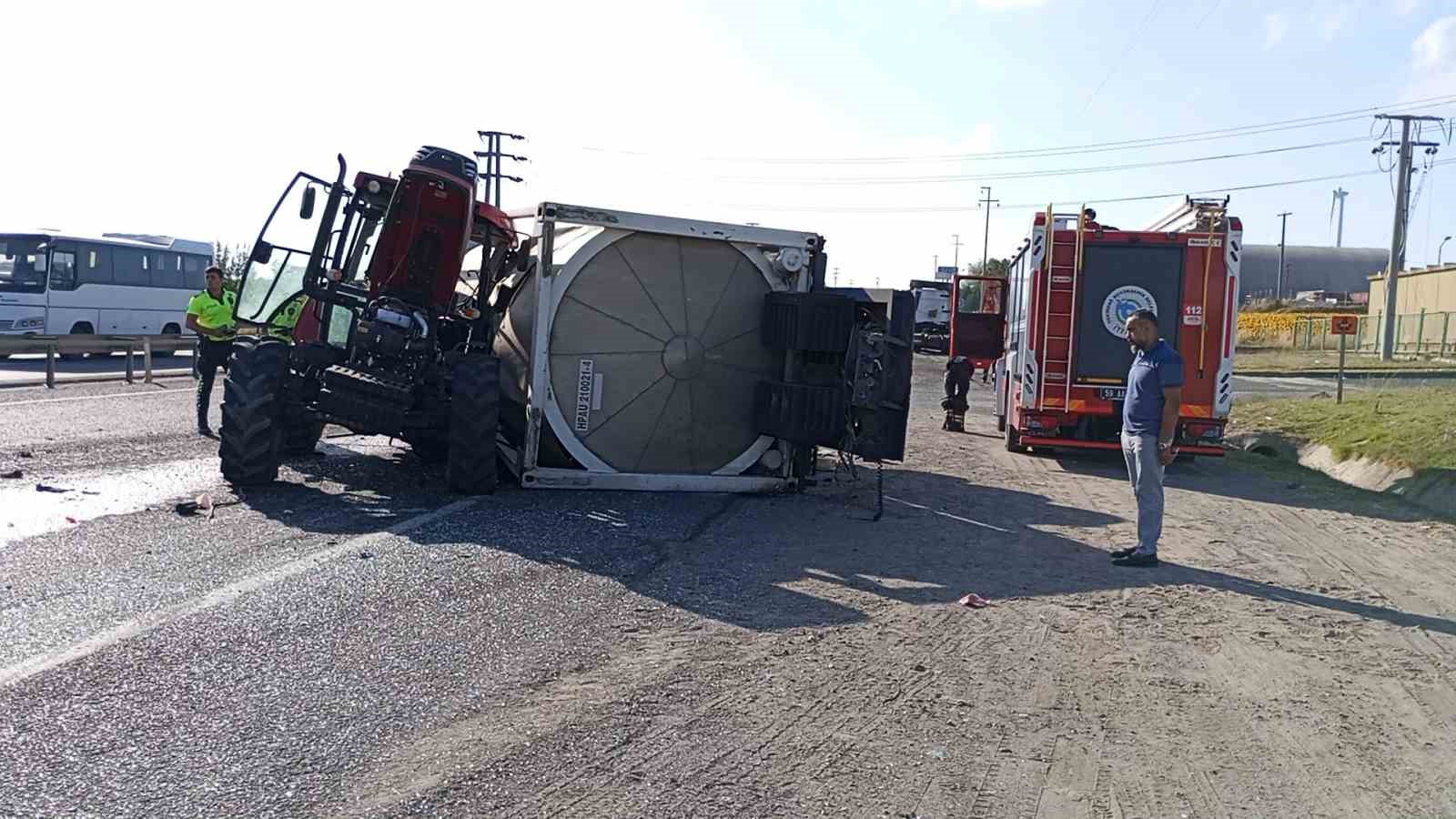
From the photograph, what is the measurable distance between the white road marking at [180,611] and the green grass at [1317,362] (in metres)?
31.6

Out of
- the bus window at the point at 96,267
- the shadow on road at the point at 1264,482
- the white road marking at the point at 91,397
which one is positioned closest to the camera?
the shadow on road at the point at 1264,482

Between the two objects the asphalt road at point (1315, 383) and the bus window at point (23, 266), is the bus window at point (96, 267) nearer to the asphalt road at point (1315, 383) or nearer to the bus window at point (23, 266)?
the bus window at point (23, 266)

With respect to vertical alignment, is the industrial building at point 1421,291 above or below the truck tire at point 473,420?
above

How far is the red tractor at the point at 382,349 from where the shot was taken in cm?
1002

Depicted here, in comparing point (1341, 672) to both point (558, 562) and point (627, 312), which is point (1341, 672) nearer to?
point (558, 562)

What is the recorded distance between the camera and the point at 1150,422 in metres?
8.91

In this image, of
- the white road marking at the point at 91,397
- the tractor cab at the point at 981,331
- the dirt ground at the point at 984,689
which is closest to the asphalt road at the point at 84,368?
the white road marking at the point at 91,397

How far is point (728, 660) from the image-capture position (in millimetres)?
6043

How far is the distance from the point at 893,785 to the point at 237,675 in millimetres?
2845

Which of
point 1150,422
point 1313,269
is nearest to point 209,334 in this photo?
point 1150,422

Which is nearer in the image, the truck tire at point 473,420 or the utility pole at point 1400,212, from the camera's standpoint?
the truck tire at point 473,420

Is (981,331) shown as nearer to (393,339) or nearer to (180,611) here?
(393,339)

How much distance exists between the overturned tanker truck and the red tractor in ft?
0.06

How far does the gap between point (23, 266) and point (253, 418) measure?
81.5ft
